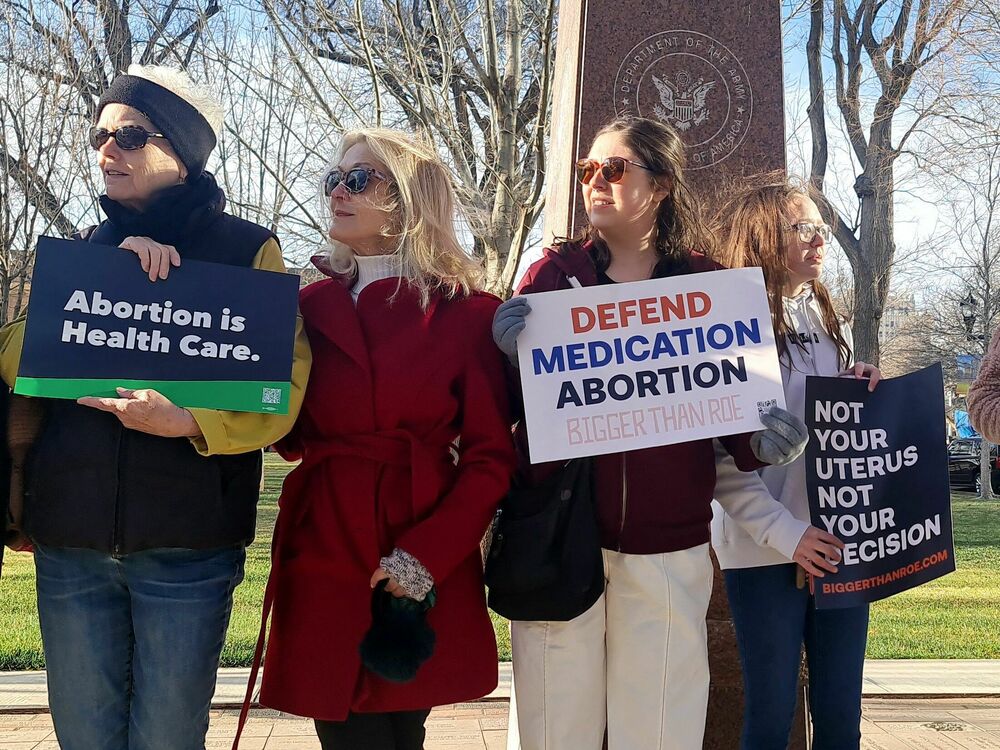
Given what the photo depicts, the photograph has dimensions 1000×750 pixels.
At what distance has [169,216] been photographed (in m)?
2.60

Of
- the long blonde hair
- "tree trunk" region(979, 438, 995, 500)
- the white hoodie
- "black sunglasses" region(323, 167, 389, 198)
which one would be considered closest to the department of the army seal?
the white hoodie

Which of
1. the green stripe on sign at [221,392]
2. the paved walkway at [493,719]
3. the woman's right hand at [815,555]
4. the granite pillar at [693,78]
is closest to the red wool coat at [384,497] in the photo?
the green stripe on sign at [221,392]

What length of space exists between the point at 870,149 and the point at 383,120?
11878 millimetres

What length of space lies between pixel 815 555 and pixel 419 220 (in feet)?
4.51

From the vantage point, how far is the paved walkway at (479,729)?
4258 millimetres

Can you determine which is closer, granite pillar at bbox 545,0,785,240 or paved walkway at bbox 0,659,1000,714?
granite pillar at bbox 545,0,785,240

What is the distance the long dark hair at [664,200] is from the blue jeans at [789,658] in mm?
919

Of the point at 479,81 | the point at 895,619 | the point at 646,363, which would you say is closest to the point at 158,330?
the point at 646,363

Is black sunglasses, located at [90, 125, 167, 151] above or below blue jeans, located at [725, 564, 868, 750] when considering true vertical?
above

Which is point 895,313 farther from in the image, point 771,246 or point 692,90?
point 771,246

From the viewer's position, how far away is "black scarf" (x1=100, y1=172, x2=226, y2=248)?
2592mm

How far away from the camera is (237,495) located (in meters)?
2.53

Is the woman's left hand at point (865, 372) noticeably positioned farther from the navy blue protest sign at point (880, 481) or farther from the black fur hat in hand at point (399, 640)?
the black fur hat in hand at point (399, 640)

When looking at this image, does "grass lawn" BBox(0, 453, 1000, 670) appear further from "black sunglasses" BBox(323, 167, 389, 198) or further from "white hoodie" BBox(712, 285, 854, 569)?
"black sunglasses" BBox(323, 167, 389, 198)
